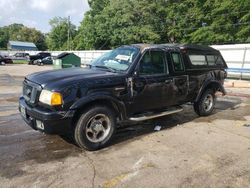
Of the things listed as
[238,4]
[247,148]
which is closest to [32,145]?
[247,148]

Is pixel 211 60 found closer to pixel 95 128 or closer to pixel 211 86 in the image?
pixel 211 86

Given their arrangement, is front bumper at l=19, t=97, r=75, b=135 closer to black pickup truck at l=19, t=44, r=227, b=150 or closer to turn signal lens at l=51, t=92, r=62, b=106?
black pickup truck at l=19, t=44, r=227, b=150

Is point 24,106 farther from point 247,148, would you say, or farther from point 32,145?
point 247,148

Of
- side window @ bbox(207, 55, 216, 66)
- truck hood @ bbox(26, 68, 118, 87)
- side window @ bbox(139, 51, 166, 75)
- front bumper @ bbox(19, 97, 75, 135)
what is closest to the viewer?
front bumper @ bbox(19, 97, 75, 135)

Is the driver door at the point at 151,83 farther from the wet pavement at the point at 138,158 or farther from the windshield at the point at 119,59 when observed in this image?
the wet pavement at the point at 138,158

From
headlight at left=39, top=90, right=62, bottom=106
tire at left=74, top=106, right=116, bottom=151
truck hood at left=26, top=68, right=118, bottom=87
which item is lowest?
tire at left=74, top=106, right=116, bottom=151

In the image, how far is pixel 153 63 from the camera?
594 cm

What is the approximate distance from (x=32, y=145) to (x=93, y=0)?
6183cm

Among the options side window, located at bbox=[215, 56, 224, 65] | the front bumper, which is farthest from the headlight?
side window, located at bbox=[215, 56, 224, 65]

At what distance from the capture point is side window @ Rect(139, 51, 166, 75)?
224 inches

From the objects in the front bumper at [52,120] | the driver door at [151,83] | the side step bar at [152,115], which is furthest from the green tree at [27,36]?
the front bumper at [52,120]

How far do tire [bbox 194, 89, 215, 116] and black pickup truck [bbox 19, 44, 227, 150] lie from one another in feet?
0.39

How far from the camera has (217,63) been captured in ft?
25.5

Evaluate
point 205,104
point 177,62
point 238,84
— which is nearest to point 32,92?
point 177,62
